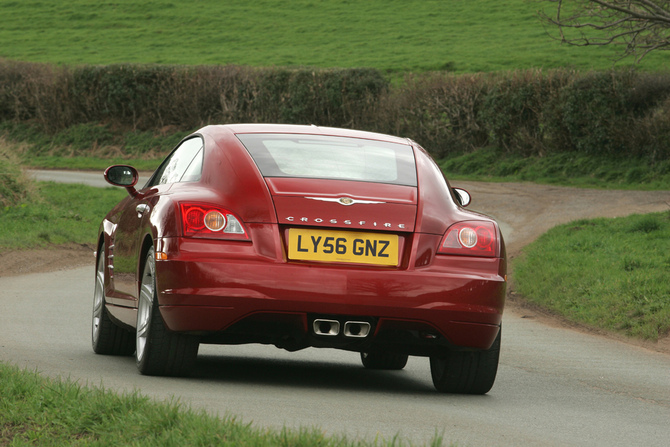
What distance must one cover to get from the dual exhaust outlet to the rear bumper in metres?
0.04

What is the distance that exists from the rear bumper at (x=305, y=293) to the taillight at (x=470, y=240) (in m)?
0.07

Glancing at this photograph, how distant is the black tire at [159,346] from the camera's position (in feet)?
21.4

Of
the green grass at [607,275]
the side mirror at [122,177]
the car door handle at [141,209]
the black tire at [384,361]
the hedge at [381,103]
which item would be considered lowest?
the hedge at [381,103]

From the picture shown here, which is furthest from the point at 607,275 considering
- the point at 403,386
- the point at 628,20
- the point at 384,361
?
the point at 403,386

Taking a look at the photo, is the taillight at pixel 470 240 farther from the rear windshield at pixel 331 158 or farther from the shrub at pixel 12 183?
the shrub at pixel 12 183

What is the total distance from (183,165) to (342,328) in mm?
1809

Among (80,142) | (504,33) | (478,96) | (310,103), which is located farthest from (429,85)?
(504,33)

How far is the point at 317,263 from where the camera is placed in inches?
243

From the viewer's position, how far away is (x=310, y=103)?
38.9 meters

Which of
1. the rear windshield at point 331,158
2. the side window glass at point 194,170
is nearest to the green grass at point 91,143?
the side window glass at point 194,170

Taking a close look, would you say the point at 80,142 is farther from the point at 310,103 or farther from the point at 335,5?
the point at 335,5

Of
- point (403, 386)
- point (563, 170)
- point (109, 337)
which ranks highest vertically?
point (403, 386)

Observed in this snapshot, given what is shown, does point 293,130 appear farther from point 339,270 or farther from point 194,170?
point 339,270

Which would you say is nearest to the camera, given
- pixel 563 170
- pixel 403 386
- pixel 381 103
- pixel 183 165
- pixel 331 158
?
pixel 331 158
